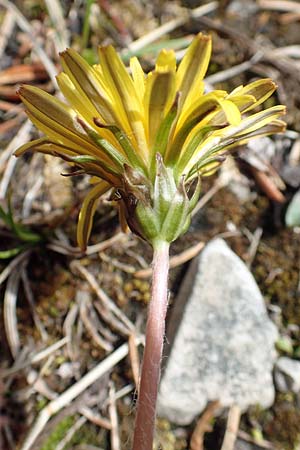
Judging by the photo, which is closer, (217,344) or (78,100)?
(78,100)

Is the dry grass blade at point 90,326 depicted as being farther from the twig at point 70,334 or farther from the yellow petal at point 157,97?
the yellow petal at point 157,97

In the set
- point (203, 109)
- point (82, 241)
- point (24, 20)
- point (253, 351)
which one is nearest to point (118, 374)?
point (253, 351)

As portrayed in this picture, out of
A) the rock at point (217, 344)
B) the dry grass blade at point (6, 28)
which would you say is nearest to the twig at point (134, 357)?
the rock at point (217, 344)

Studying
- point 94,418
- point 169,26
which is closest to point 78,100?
point 94,418

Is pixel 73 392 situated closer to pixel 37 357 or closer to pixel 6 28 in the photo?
pixel 37 357

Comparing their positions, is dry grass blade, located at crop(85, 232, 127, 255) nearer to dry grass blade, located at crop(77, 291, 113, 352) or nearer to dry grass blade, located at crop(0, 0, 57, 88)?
dry grass blade, located at crop(77, 291, 113, 352)

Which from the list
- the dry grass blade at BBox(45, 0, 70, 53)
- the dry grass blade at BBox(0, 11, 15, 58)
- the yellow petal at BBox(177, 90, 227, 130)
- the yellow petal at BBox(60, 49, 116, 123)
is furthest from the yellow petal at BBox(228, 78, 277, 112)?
the dry grass blade at BBox(0, 11, 15, 58)
